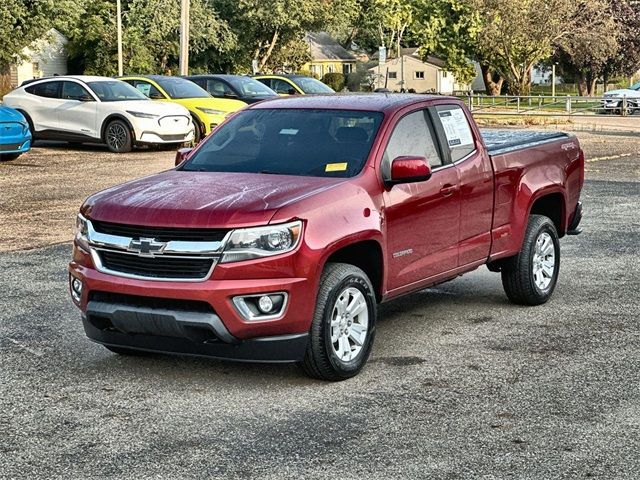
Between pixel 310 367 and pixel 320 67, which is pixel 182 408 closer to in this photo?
pixel 310 367

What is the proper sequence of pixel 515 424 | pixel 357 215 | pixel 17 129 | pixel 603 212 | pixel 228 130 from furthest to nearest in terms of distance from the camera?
pixel 17 129 → pixel 603 212 → pixel 228 130 → pixel 357 215 → pixel 515 424

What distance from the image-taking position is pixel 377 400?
264 inches

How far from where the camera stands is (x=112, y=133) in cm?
2531

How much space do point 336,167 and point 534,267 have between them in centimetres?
242

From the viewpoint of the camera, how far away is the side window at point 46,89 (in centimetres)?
2594

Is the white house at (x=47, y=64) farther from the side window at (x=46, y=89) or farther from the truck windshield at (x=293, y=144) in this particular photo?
the truck windshield at (x=293, y=144)

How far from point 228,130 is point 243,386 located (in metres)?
2.18

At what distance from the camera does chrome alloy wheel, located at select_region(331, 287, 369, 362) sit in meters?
7.03

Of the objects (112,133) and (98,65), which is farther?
(98,65)

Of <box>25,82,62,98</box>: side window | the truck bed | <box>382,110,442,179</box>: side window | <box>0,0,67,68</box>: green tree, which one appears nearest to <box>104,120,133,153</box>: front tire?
<box>25,82,62,98</box>: side window

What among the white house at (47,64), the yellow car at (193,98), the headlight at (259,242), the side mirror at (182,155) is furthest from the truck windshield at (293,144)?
the white house at (47,64)

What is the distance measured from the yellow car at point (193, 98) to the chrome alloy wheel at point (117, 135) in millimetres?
2131

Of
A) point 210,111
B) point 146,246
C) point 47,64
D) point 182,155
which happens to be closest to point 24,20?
point 210,111

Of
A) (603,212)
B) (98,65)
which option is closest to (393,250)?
(603,212)
